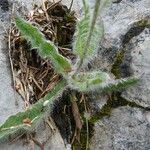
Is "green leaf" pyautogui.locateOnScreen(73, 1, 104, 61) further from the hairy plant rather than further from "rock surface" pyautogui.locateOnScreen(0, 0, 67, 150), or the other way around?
"rock surface" pyautogui.locateOnScreen(0, 0, 67, 150)

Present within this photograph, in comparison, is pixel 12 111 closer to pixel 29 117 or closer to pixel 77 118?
pixel 29 117

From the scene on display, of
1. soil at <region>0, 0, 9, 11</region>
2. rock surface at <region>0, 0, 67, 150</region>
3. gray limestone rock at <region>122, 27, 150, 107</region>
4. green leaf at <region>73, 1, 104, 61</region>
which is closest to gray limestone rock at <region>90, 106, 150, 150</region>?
gray limestone rock at <region>122, 27, 150, 107</region>

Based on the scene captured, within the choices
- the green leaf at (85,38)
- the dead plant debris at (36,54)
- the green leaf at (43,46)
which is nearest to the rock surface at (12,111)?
the dead plant debris at (36,54)

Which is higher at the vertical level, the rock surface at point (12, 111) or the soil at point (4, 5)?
the soil at point (4, 5)

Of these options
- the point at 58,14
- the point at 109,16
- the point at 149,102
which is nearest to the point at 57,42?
the point at 58,14

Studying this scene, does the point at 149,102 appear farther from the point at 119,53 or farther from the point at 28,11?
the point at 28,11

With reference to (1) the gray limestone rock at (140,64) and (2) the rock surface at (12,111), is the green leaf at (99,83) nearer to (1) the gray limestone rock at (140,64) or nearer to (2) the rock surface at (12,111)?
(1) the gray limestone rock at (140,64)
